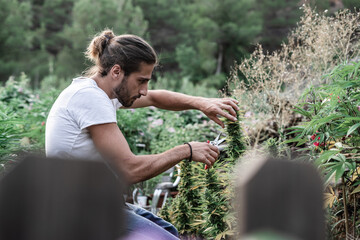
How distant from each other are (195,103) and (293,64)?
75.6 inches

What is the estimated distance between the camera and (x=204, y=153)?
1877 millimetres

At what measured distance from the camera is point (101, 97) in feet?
6.38

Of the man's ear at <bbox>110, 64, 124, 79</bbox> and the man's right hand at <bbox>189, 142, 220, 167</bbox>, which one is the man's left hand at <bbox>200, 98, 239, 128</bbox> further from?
the man's ear at <bbox>110, 64, 124, 79</bbox>

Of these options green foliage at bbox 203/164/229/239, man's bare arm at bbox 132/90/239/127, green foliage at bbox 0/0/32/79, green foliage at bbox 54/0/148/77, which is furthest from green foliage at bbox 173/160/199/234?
green foliage at bbox 0/0/32/79

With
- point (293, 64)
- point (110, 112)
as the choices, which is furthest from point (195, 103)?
point (293, 64)

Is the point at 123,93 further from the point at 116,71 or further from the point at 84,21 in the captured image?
the point at 84,21

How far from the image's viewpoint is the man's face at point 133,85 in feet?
6.97

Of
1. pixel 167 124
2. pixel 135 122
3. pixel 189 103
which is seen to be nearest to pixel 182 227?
pixel 189 103

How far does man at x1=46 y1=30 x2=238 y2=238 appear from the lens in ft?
6.05

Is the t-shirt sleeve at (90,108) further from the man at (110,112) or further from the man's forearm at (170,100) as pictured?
the man's forearm at (170,100)

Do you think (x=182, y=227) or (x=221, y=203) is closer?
(x=221, y=203)

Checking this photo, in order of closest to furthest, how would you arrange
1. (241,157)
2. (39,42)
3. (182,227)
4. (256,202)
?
(256,202) → (241,157) → (182,227) → (39,42)

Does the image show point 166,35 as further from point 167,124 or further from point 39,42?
point 167,124

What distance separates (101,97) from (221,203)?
2.82 feet
